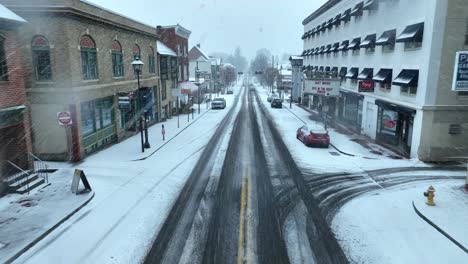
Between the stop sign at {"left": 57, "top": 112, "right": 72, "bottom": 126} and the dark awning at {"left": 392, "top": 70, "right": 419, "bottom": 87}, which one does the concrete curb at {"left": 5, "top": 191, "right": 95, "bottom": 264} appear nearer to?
the stop sign at {"left": 57, "top": 112, "right": 72, "bottom": 126}

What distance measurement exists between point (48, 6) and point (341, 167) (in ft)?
58.4

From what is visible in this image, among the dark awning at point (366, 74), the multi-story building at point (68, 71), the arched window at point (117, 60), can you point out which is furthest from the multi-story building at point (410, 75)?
the arched window at point (117, 60)

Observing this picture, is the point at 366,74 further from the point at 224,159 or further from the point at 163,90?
the point at 163,90

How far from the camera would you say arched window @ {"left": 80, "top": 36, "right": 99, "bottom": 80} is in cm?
2019

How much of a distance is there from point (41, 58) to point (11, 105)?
16.6 feet

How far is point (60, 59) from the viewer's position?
18.6 m

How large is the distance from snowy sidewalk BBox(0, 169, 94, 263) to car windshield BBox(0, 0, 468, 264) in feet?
0.22

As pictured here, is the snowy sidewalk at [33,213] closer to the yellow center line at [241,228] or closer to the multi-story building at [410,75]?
the yellow center line at [241,228]

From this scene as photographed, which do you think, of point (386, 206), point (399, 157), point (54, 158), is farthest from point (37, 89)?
point (399, 157)

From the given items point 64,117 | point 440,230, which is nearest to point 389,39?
point 440,230

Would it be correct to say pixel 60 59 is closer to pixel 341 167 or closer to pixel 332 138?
pixel 341 167

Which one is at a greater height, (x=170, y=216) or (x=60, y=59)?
(x=60, y=59)

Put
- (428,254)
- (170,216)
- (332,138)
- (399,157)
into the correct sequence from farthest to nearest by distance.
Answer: (332,138) → (399,157) → (170,216) → (428,254)

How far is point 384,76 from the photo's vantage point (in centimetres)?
2420
